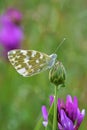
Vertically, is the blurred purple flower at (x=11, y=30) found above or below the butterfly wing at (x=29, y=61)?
below

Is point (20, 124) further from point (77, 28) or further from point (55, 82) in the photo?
point (55, 82)

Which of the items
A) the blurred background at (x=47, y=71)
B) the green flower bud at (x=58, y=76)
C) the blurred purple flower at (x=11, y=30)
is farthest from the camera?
the blurred purple flower at (x=11, y=30)

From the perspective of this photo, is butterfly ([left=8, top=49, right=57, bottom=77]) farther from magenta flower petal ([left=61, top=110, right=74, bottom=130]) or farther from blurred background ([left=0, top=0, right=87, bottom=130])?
blurred background ([left=0, top=0, right=87, bottom=130])

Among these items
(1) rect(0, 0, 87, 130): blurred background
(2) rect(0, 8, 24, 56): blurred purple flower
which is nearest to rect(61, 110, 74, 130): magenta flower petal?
(1) rect(0, 0, 87, 130): blurred background

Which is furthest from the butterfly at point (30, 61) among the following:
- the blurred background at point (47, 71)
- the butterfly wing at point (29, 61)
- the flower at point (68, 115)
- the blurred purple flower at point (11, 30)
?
the blurred purple flower at point (11, 30)

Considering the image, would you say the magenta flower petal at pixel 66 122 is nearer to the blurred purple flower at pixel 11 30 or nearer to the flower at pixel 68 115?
the flower at pixel 68 115
